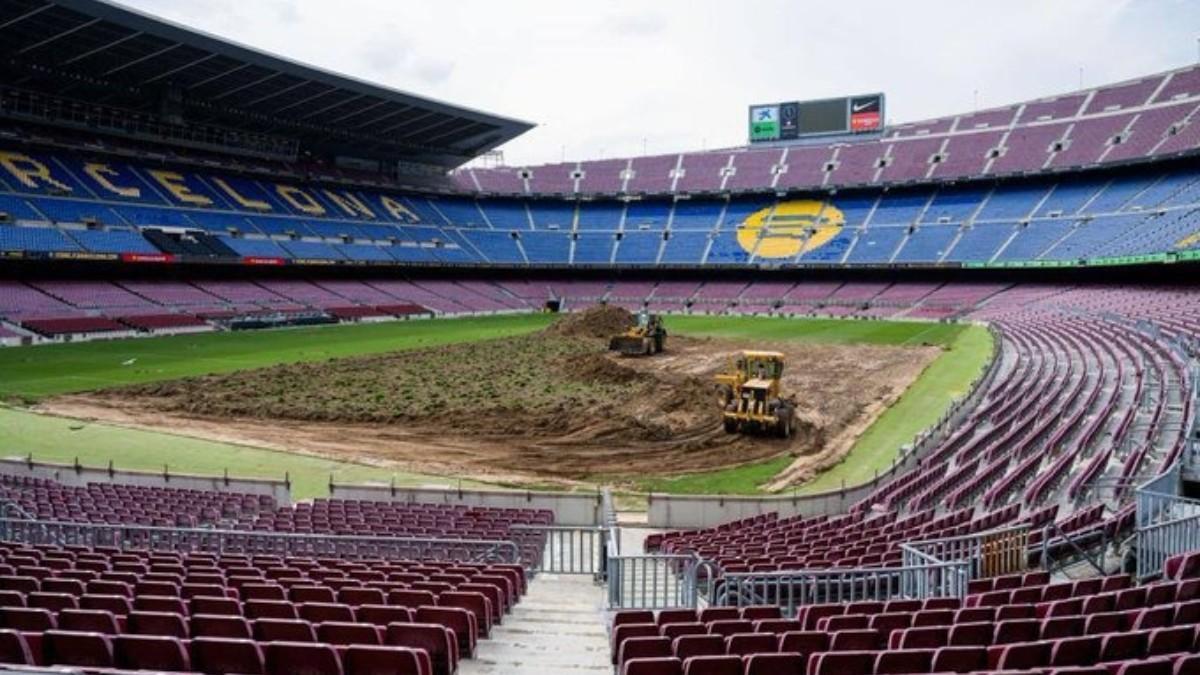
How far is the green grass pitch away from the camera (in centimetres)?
2350

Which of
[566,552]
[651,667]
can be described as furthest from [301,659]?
[566,552]

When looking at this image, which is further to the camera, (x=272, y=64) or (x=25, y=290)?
(x=272, y=64)

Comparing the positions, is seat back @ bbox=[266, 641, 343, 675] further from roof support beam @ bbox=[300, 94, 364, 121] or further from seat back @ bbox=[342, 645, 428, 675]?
roof support beam @ bbox=[300, 94, 364, 121]

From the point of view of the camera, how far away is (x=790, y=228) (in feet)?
306

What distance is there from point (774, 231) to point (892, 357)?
48.7 m

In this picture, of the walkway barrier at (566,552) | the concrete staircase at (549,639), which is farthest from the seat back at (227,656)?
the walkway barrier at (566,552)

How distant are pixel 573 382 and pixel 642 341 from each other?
11987 millimetres

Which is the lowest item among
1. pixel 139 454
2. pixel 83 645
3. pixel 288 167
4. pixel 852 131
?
pixel 139 454

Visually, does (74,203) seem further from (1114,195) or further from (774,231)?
(1114,195)

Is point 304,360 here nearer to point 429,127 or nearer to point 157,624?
point 157,624

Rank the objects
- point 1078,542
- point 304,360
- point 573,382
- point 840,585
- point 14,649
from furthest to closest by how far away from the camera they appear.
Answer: point 304,360
point 573,382
point 1078,542
point 840,585
point 14,649

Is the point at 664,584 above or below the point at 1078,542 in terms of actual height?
below

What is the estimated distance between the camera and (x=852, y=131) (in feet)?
334

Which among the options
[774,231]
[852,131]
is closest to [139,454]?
[774,231]
